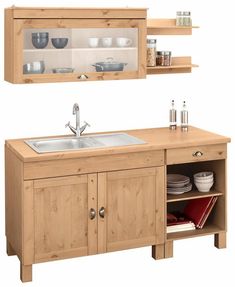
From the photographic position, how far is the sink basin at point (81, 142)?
4883mm

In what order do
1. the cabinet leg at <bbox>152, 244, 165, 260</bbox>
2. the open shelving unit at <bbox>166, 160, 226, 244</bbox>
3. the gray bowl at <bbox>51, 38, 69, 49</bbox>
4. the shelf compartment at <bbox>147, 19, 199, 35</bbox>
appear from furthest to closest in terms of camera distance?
the shelf compartment at <bbox>147, 19, 199, 35</bbox> → the open shelving unit at <bbox>166, 160, 226, 244</bbox> → the cabinet leg at <bbox>152, 244, 165, 260</bbox> → the gray bowl at <bbox>51, 38, 69, 49</bbox>

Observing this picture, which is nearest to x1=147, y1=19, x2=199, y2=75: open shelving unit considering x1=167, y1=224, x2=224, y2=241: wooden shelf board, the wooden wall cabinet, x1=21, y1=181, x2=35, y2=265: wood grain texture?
the wooden wall cabinet

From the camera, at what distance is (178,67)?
5258 mm

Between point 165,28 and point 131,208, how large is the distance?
1414 millimetres

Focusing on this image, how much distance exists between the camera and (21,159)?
445 cm

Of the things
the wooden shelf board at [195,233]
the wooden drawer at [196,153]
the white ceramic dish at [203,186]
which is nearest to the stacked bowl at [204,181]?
the white ceramic dish at [203,186]

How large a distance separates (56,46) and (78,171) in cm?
92

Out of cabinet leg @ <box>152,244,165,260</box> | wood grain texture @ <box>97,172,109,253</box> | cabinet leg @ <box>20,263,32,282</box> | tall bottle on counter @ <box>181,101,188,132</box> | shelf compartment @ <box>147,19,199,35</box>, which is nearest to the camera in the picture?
cabinet leg @ <box>20,263,32,282</box>

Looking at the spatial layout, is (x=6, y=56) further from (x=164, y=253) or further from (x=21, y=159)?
(x=164, y=253)

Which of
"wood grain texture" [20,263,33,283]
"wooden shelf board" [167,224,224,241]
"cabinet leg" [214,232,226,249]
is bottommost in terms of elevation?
"wood grain texture" [20,263,33,283]

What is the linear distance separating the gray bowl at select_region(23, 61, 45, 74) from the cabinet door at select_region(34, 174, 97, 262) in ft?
2.54

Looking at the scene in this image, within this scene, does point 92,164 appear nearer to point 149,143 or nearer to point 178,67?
point 149,143

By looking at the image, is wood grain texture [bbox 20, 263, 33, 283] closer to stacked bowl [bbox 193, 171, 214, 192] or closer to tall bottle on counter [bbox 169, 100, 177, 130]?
stacked bowl [bbox 193, 171, 214, 192]

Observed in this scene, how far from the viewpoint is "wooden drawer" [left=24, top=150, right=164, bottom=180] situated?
14.6 feet
